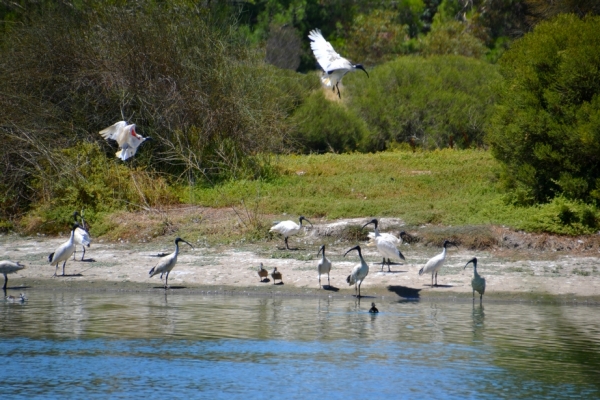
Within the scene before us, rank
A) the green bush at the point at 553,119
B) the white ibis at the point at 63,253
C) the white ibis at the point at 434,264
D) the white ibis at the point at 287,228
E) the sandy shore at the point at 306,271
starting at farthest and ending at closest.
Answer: the green bush at the point at 553,119 < the white ibis at the point at 287,228 < the white ibis at the point at 63,253 < the sandy shore at the point at 306,271 < the white ibis at the point at 434,264

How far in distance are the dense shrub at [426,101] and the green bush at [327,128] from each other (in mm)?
546

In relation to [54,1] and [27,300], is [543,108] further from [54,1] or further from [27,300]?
[54,1]

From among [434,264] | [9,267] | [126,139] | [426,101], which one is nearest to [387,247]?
[434,264]

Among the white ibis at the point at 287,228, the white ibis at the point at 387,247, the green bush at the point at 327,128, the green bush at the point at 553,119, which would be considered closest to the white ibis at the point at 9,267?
the white ibis at the point at 287,228

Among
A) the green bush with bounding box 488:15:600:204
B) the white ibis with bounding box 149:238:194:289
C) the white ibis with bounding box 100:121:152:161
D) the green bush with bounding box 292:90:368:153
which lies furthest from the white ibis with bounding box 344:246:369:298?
the green bush with bounding box 292:90:368:153

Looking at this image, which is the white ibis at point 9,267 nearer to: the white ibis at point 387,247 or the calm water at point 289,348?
the calm water at point 289,348

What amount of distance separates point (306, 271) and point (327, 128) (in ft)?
47.8

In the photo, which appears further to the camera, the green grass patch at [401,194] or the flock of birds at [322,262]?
the green grass patch at [401,194]

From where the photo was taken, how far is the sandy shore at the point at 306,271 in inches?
524

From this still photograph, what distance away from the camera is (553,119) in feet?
54.6

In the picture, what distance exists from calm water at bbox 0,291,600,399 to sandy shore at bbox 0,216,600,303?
13.8 inches

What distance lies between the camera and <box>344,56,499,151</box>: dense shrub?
28141 mm

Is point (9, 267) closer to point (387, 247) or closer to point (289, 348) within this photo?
point (289, 348)

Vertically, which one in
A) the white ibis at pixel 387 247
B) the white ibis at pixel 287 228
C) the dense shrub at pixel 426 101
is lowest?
the white ibis at pixel 387 247
